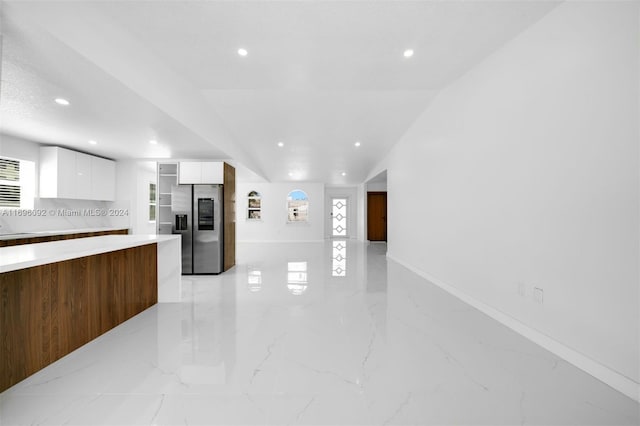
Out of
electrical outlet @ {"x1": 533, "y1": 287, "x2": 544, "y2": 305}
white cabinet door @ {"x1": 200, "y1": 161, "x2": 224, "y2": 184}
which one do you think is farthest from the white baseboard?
white cabinet door @ {"x1": 200, "y1": 161, "x2": 224, "y2": 184}

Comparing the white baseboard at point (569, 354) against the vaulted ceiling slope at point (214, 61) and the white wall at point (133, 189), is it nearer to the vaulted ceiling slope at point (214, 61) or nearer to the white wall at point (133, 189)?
the vaulted ceiling slope at point (214, 61)

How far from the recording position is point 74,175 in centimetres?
442

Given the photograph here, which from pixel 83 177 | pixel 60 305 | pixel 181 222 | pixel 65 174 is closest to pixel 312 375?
pixel 60 305

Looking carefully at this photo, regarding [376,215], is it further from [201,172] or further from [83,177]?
[83,177]

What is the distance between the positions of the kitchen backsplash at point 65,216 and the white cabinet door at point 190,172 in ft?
5.52

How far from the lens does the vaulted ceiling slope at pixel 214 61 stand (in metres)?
2.00

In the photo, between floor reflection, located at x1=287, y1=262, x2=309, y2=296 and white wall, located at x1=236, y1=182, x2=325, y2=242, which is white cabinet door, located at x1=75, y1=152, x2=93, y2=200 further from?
white wall, located at x1=236, y1=182, x2=325, y2=242

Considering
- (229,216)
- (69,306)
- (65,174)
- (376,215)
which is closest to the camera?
(69,306)

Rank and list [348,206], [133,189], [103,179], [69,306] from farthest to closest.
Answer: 1. [348,206]
2. [133,189]
3. [103,179]
4. [69,306]

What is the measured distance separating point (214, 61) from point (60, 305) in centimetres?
261

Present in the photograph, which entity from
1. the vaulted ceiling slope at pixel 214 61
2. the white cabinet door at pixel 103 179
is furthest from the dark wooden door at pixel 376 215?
the white cabinet door at pixel 103 179

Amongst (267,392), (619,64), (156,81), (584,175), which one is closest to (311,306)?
(267,392)

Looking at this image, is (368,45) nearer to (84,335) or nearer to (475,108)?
(475,108)

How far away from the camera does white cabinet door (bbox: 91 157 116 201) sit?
4.78 meters
